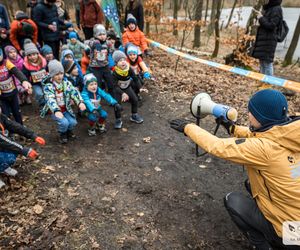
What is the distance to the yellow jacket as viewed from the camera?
2720mm

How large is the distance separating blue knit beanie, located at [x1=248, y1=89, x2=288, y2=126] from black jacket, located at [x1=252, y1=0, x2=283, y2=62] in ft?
16.5

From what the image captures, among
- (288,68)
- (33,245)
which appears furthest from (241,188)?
(288,68)

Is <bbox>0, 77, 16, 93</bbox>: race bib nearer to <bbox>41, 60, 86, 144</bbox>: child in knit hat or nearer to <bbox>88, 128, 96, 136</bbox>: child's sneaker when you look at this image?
<bbox>41, 60, 86, 144</bbox>: child in knit hat

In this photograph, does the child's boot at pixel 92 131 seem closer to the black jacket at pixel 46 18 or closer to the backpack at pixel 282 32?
the black jacket at pixel 46 18

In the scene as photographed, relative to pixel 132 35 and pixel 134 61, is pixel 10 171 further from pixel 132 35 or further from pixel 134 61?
pixel 132 35

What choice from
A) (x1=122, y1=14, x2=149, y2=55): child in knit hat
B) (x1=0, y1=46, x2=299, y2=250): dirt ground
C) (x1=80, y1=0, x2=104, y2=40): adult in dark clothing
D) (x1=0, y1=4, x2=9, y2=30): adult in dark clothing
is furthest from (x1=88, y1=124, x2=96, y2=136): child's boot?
(x1=80, y1=0, x2=104, y2=40): adult in dark clothing

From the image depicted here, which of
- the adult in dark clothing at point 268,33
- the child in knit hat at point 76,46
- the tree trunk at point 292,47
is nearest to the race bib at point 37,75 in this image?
the child in knit hat at point 76,46

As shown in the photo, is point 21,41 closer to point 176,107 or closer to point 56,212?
point 176,107

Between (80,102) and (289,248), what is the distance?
4.03 meters

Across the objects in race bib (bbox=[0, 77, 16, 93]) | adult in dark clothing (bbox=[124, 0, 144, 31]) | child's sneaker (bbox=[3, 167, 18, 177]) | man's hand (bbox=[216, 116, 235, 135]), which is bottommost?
child's sneaker (bbox=[3, 167, 18, 177])

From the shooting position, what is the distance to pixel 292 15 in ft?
111

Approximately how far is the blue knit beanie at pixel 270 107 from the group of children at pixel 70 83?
3.33 m

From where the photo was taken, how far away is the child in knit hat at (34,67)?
6.07m

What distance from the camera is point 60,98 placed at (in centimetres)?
544
